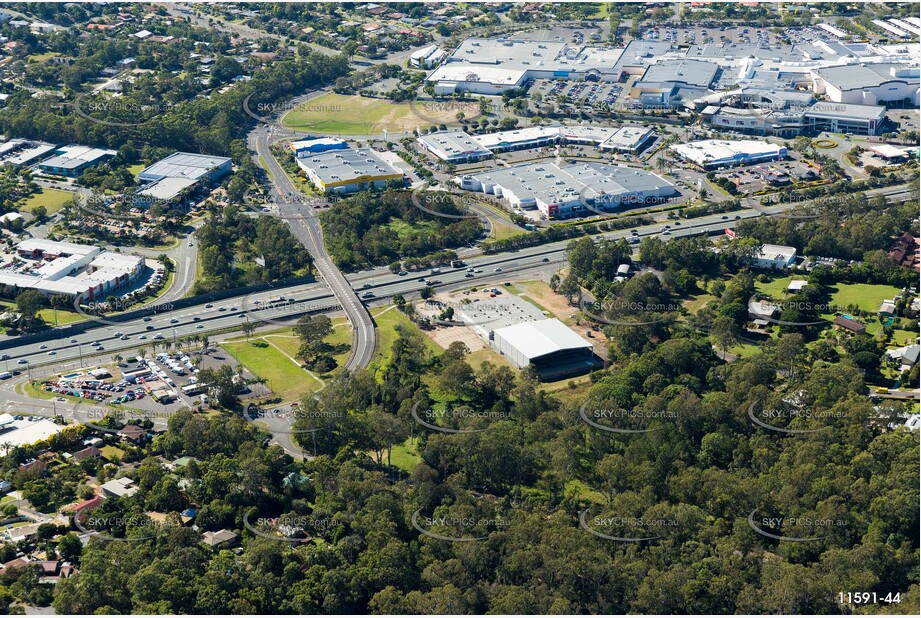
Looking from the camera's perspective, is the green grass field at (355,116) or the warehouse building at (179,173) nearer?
the warehouse building at (179,173)

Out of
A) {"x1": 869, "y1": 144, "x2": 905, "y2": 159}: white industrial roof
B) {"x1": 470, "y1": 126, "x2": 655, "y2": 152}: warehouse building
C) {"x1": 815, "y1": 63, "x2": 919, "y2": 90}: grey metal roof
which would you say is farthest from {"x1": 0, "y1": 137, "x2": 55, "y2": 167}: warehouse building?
{"x1": 815, "y1": 63, "x2": 919, "y2": 90}: grey metal roof

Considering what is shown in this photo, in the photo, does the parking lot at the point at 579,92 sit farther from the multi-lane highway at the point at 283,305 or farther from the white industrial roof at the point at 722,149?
the multi-lane highway at the point at 283,305

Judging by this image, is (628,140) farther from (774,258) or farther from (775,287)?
(775,287)

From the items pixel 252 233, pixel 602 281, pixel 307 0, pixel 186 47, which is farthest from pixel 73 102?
pixel 602 281

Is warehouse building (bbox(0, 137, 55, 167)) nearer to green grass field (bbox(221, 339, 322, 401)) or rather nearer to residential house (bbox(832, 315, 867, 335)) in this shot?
green grass field (bbox(221, 339, 322, 401))

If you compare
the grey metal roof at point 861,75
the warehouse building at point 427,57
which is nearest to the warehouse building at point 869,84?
the grey metal roof at point 861,75

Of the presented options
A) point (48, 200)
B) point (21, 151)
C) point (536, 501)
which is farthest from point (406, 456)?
point (21, 151)
